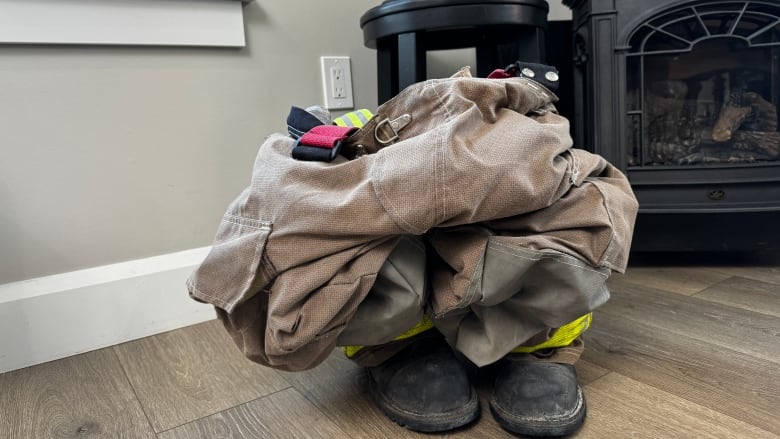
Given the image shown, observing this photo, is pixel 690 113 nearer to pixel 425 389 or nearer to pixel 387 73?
pixel 387 73

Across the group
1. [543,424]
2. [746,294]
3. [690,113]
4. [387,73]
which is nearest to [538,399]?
[543,424]

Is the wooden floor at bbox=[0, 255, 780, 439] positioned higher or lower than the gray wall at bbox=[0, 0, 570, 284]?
lower

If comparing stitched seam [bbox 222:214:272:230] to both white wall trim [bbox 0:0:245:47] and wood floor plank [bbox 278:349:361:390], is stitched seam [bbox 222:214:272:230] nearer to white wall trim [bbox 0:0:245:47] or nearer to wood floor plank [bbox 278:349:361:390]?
wood floor plank [bbox 278:349:361:390]

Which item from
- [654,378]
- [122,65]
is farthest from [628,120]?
[122,65]

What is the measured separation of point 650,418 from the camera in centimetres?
59

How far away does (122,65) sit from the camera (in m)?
0.90

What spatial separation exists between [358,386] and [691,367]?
40 centimetres

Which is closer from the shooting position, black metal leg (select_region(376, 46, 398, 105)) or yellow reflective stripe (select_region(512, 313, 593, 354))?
yellow reflective stripe (select_region(512, 313, 593, 354))

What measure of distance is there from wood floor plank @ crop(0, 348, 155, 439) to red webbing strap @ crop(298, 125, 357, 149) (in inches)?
14.5

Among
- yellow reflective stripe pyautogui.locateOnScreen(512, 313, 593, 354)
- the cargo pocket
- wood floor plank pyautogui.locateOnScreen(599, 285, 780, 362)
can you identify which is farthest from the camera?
wood floor plank pyautogui.locateOnScreen(599, 285, 780, 362)

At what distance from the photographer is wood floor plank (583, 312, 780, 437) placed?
612 millimetres

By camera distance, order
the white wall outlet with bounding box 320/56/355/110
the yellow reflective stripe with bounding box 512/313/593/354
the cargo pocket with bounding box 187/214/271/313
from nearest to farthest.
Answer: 1. the cargo pocket with bounding box 187/214/271/313
2. the yellow reflective stripe with bounding box 512/313/593/354
3. the white wall outlet with bounding box 320/56/355/110

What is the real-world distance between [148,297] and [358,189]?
22.8 inches

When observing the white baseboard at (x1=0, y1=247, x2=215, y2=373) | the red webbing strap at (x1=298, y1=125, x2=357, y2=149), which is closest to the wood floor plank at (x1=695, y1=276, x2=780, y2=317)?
the red webbing strap at (x1=298, y1=125, x2=357, y2=149)
